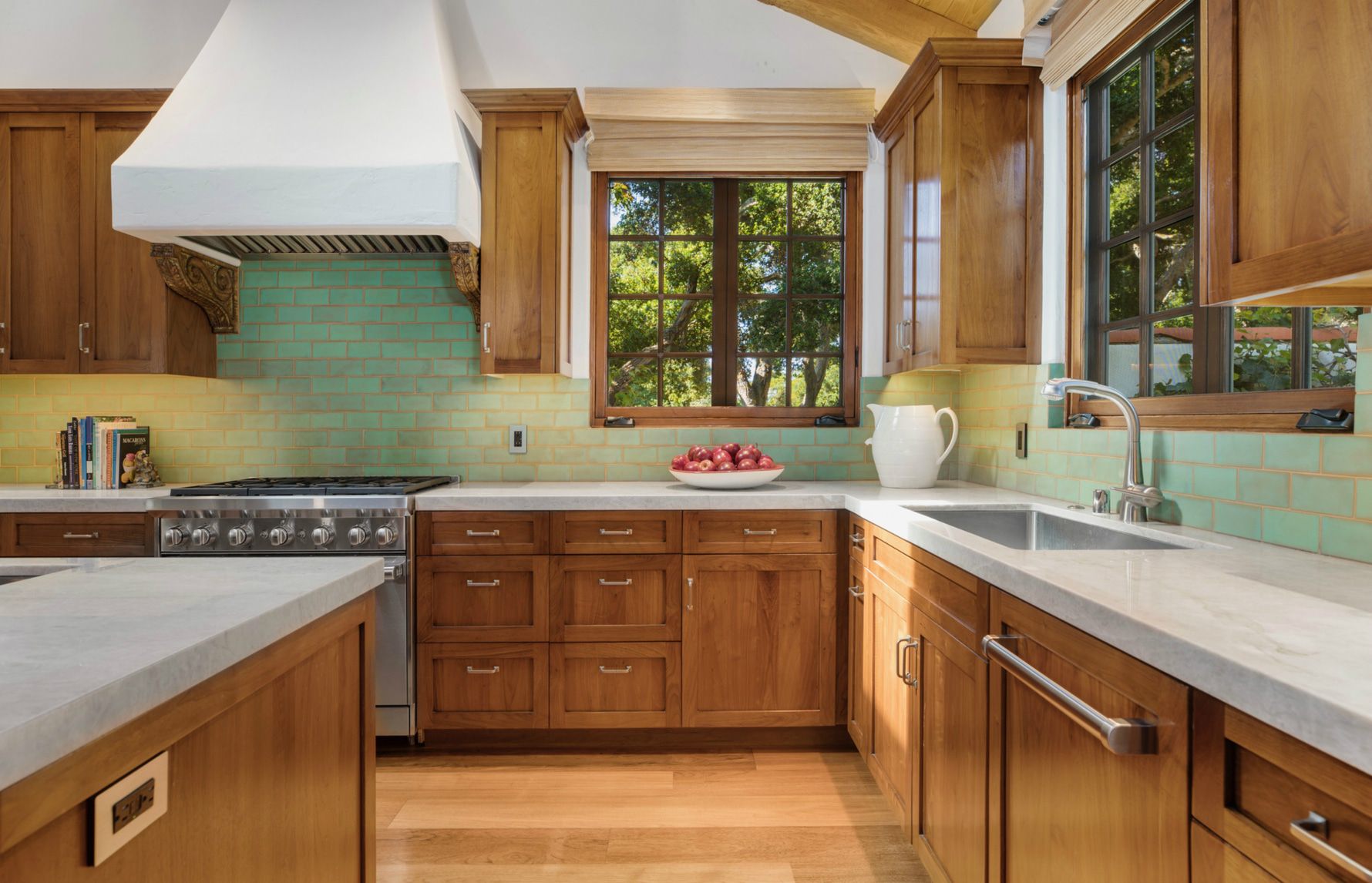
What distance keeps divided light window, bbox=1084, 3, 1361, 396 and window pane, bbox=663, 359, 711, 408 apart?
59.4 inches

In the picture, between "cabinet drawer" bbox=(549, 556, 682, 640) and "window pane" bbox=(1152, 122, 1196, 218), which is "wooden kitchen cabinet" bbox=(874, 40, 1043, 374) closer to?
"window pane" bbox=(1152, 122, 1196, 218)

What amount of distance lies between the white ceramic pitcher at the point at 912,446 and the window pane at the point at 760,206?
1001mm

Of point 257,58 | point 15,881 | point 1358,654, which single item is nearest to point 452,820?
point 15,881

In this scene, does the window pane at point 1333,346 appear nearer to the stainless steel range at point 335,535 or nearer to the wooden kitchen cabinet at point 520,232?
the wooden kitchen cabinet at point 520,232

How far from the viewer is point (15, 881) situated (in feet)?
1.97

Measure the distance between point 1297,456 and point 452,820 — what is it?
231cm

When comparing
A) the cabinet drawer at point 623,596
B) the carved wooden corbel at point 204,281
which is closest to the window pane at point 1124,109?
the cabinet drawer at point 623,596

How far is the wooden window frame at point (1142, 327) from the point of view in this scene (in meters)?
1.58

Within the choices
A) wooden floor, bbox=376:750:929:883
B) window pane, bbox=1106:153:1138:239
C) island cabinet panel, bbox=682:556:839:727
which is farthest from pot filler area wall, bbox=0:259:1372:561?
wooden floor, bbox=376:750:929:883

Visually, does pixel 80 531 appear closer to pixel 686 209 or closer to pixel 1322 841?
pixel 686 209

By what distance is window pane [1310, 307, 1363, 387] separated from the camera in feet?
4.98

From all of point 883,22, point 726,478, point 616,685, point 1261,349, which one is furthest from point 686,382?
point 1261,349

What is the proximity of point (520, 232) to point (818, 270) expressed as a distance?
50.5 inches

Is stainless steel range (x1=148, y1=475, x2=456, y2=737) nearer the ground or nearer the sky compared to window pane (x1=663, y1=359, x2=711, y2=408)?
nearer the ground
